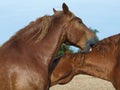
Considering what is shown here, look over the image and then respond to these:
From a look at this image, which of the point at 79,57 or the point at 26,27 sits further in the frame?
the point at 79,57

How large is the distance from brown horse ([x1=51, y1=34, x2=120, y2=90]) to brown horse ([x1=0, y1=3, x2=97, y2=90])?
4.45 feet

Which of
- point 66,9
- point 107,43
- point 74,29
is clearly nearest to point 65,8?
point 66,9

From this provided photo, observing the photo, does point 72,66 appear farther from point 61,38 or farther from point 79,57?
point 61,38

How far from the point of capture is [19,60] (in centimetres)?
796

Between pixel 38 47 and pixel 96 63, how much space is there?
2.37m

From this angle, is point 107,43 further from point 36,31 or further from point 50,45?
point 36,31

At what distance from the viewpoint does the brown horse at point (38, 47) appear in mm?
7832

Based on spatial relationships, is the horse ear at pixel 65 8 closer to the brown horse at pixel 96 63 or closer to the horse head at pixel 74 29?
the horse head at pixel 74 29

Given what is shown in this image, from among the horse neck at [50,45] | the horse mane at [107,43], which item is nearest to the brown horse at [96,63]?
the horse mane at [107,43]

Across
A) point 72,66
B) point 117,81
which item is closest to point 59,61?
point 72,66

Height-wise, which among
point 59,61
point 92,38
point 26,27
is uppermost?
point 26,27

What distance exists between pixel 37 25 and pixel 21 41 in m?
0.43

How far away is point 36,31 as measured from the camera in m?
8.30

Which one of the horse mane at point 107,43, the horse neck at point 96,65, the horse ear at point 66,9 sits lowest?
the horse neck at point 96,65
